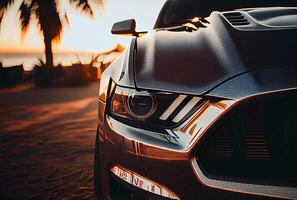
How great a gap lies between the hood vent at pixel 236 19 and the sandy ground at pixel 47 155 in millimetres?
1671

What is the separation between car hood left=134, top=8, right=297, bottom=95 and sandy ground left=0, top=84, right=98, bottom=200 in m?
1.43

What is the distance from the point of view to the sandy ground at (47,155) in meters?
2.58

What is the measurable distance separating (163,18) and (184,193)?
98.1 inches

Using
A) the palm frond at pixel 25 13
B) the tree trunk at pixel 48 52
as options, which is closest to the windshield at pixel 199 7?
the tree trunk at pixel 48 52

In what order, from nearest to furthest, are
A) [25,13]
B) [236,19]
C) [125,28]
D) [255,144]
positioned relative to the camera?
1. [255,144]
2. [236,19]
3. [125,28]
4. [25,13]

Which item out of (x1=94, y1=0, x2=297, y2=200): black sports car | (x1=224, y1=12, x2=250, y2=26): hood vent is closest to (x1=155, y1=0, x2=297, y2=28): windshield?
Answer: (x1=224, y1=12, x2=250, y2=26): hood vent

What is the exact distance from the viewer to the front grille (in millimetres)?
1139

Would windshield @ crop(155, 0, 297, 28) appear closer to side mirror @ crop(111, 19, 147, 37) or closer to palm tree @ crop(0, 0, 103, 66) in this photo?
side mirror @ crop(111, 19, 147, 37)

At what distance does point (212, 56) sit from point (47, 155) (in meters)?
2.64

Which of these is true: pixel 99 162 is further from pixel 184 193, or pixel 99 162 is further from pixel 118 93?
pixel 184 193

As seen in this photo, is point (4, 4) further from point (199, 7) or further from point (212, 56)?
point (212, 56)

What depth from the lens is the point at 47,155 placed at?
11.3ft

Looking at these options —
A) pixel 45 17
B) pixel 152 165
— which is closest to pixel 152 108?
pixel 152 165

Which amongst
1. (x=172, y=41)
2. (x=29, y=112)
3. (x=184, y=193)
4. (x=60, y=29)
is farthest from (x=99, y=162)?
(x=60, y=29)
